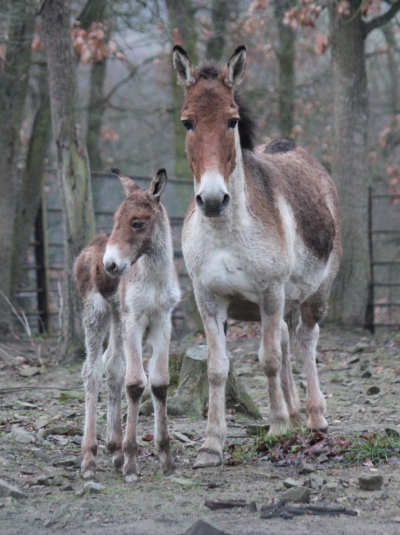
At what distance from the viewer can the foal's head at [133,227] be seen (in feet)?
17.7

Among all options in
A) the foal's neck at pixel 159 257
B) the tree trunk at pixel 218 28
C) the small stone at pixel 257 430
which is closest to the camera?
the foal's neck at pixel 159 257

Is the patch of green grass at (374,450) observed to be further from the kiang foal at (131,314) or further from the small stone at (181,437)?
the small stone at (181,437)

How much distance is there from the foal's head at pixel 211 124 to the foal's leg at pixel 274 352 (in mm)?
1025

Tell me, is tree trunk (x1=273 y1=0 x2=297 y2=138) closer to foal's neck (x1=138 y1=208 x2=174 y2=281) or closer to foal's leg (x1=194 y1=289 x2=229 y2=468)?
foal's leg (x1=194 y1=289 x2=229 y2=468)

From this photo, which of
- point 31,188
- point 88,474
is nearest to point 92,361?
point 88,474

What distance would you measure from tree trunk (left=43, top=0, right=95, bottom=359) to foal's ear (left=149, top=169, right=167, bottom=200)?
4991 mm

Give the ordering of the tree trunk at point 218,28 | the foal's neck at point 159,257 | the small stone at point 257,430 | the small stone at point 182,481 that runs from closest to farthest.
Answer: the small stone at point 182,481 < the foal's neck at point 159,257 < the small stone at point 257,430 < the tree trunk at point 218,28

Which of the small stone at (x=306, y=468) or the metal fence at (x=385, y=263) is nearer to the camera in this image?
the small stone at (x=306, y=468)

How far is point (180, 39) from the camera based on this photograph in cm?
1352

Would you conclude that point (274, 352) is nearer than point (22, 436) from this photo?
Yes

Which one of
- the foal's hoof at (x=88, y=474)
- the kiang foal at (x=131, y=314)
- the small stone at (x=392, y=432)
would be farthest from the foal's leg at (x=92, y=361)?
the small stone at (x=392, y=432)

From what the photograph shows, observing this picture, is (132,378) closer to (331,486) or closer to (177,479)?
(177,479)

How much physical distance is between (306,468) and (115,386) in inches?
58.2

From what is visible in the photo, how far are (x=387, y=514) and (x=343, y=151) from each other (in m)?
8.98
